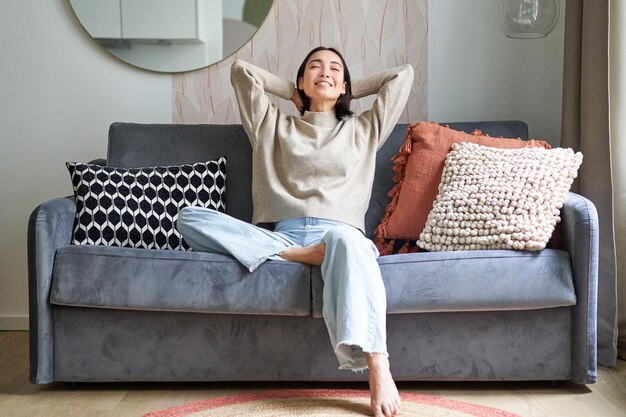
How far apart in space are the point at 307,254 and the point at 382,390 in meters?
0.48

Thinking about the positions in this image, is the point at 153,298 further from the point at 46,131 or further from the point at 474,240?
the point at 46,131

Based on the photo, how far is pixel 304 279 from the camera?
98.3 inches

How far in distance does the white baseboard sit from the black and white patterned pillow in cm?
104

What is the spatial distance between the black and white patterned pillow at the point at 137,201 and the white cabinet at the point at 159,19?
79 cm

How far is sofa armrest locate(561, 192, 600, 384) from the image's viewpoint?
250 cm

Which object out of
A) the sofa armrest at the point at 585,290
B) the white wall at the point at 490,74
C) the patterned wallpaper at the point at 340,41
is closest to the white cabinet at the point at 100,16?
the patterned wallpaper at the point at 340,41

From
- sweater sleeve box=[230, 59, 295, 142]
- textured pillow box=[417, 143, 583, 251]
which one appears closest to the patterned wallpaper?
sweater sleeve box=[230, 59, 295, 142]

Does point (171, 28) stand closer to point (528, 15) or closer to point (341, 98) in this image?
point (341, 98)

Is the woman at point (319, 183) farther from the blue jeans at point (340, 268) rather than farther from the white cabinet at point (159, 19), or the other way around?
the white cabinet at point (159, 19)

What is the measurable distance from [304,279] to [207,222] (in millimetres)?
377

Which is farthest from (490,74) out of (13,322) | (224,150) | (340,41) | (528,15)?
(13,322)

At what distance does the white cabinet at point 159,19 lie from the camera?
352cm

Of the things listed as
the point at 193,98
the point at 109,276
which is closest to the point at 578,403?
the point at 109,276

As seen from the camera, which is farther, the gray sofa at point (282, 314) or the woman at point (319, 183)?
the gray sofa at point (282, 314)
